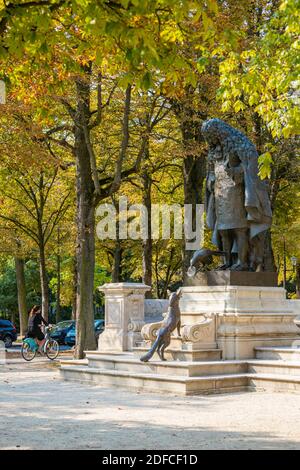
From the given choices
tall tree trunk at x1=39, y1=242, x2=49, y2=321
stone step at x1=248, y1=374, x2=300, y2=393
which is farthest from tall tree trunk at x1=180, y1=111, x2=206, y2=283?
stone step at x1=248, y1=374, x2=300, y2=393

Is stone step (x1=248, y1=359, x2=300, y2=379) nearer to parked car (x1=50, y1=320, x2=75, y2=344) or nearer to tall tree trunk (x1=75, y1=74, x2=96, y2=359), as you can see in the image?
tall tree trunk (x1=75, y1=74, x2=96, y2=359)

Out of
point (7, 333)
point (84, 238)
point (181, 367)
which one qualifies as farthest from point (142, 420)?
point (7, 333)

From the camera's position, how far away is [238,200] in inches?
610

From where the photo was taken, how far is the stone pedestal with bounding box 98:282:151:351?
18547mm

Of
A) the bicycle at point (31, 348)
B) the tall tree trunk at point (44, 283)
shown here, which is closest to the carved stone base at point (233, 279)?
the bicycle at point (31, 348)

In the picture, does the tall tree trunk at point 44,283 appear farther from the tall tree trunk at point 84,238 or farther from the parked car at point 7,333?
the tall tree trunk at point 84,238

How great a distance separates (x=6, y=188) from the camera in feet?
112

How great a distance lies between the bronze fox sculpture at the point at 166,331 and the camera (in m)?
13.6

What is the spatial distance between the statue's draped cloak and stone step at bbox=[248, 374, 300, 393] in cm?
344

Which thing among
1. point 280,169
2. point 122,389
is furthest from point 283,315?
point 280,169

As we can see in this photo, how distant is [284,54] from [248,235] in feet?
12.7

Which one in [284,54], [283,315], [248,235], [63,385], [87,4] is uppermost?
[284,54]

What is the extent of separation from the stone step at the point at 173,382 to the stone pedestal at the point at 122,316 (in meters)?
3.74
